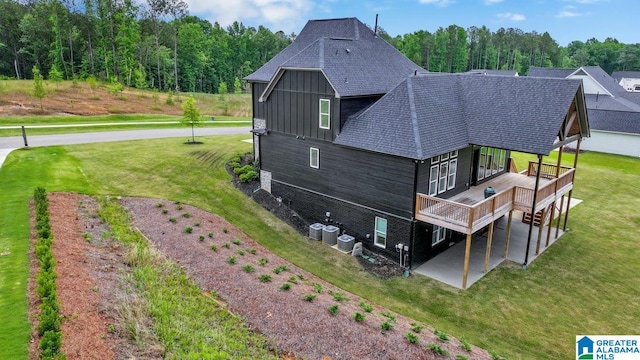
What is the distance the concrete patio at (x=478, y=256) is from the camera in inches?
693

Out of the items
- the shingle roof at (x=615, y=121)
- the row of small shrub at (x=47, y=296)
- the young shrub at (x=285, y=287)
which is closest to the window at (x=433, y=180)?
Result: the young shrub at (x=285, y=287)

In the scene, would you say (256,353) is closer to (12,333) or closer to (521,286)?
(12,333)

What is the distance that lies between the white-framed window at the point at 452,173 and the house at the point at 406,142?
6cm

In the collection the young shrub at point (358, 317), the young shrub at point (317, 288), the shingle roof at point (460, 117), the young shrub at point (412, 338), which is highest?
the shingle roof at point (460, 117)

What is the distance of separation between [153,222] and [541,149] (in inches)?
661

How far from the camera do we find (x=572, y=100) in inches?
706

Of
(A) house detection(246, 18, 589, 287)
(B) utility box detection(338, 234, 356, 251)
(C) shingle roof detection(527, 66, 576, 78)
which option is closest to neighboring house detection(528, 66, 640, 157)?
(C) shingle roof detection(527, 66, 576, 78)

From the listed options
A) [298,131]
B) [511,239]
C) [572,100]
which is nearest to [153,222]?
[298,131]

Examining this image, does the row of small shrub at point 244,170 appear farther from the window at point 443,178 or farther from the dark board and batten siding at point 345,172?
the window at point 443,178

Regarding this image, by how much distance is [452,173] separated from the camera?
1942 centimetres

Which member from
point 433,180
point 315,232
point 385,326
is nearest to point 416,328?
point 385,326

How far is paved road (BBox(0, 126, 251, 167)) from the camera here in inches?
1125

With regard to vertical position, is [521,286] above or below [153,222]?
below

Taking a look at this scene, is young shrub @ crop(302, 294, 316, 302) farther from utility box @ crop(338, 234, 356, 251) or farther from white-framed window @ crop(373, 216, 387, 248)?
white-framed window @ crop(373, 216, 387, 248)
